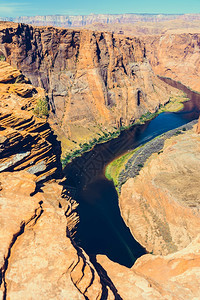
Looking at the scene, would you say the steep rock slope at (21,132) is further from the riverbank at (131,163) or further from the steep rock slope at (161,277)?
the riverbank at (131,163)

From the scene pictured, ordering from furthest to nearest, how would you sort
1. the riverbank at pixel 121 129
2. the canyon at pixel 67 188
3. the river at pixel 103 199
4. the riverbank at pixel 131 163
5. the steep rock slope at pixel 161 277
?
the riverbank at pixel 121 129 → the riverbank at pixel 131 163 → the river at pixel 103 199 → the steep rock slope at pixel 161 277 → the canyon at pixel 67 188

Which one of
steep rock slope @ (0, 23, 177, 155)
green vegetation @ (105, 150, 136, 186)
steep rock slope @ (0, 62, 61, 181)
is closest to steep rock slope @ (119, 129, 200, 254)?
green vegetation @ (105, 150, 136, 186)

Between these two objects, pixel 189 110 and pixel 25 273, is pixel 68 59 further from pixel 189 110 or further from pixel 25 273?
pixel 25 273

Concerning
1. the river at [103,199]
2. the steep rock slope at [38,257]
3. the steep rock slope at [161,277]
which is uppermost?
the steep rock slope at [38,257]

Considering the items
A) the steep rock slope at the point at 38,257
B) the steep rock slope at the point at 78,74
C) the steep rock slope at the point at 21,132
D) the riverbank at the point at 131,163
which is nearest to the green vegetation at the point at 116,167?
the riverbank at the point at 131,163

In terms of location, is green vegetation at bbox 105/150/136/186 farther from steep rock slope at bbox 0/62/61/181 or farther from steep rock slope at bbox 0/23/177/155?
steep rock slope at bbox 0/62/61/181

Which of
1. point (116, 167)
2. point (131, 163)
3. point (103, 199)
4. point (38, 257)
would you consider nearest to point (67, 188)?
point (103, 199)
